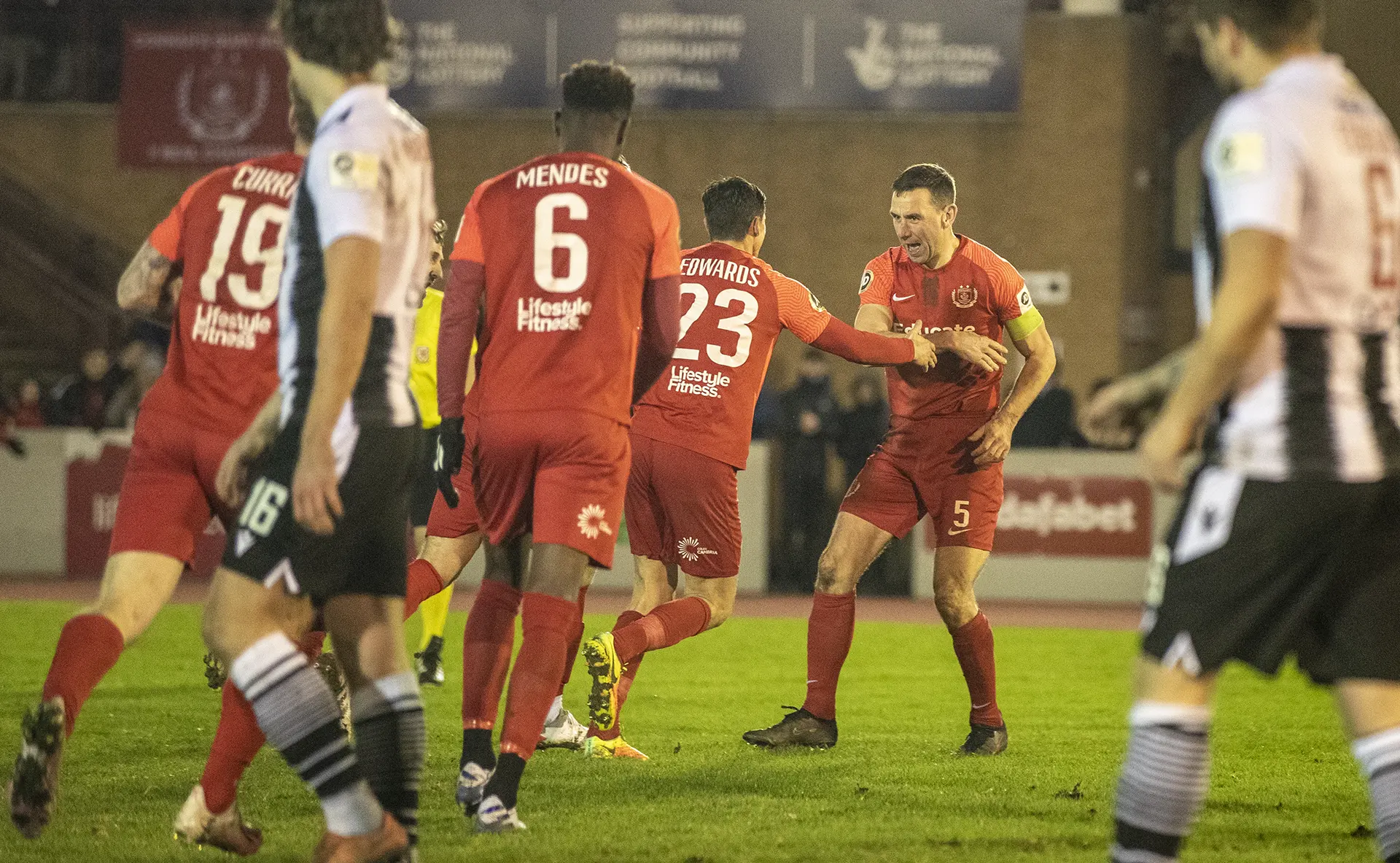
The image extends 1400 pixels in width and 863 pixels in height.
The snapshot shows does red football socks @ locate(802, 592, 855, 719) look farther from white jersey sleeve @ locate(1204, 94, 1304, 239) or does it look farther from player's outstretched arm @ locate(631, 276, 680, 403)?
white jersey sleeve @ locate(1204, 94, 1304, 239)

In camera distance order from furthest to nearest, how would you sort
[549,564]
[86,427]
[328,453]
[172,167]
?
1. [172,167]
2. [86,427]
3. [549,564]
4. [328,453]

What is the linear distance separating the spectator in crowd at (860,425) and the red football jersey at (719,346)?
9282mm

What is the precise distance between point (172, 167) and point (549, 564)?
17.9 meters

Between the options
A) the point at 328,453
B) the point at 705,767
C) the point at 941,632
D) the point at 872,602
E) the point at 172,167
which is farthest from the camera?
the point at 172,167

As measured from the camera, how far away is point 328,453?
3836 mm

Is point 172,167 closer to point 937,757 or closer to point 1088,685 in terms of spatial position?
point 1088,685

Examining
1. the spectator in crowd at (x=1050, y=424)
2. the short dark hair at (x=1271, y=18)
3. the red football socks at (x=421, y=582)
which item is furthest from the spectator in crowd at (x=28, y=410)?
the short dark hair at (x=1271, y=18)

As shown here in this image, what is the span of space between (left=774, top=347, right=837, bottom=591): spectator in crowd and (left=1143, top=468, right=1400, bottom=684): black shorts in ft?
41.1

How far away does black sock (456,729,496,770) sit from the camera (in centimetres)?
557

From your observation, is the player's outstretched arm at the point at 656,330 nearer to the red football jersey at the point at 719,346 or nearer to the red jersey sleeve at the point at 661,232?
the red jersey sleeve at the point at 661,232

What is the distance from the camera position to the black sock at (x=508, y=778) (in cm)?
505

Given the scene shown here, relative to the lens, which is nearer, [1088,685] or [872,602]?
[1088,685]

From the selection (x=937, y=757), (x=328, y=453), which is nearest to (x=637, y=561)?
(x=937, y=757)

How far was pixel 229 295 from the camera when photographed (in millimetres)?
4898
